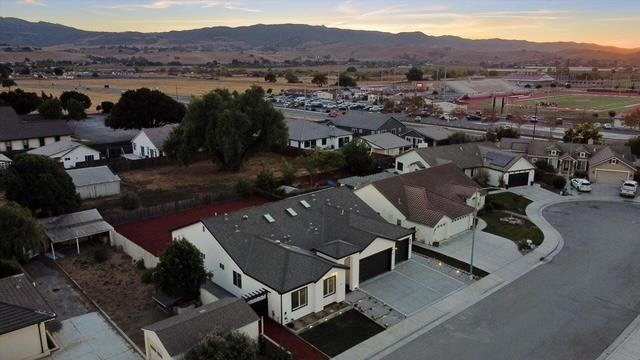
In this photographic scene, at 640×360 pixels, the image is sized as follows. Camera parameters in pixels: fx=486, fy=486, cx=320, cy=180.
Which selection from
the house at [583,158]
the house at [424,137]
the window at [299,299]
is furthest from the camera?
the house at [424,137]

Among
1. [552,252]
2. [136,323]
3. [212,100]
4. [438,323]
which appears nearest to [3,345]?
[136,323]

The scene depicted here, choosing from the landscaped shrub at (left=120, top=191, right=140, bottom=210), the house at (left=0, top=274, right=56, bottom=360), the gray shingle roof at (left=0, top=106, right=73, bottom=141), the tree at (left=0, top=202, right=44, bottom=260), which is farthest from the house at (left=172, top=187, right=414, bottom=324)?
the gray shingle roof at (left=0, top=106, right=73, bottom=141)

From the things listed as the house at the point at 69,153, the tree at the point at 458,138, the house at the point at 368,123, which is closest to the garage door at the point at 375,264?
the tree at the point at 458,138

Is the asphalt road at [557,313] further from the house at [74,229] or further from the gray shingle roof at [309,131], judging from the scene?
Result: the gray shingle roof at [309,131]

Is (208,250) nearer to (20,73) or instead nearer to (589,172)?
(589,172)

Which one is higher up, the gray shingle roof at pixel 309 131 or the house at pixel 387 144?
the gray shingle roof at pixel 309 131

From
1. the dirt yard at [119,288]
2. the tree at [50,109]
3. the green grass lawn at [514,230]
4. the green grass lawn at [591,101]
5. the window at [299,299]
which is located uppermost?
the tree at [50,109]
